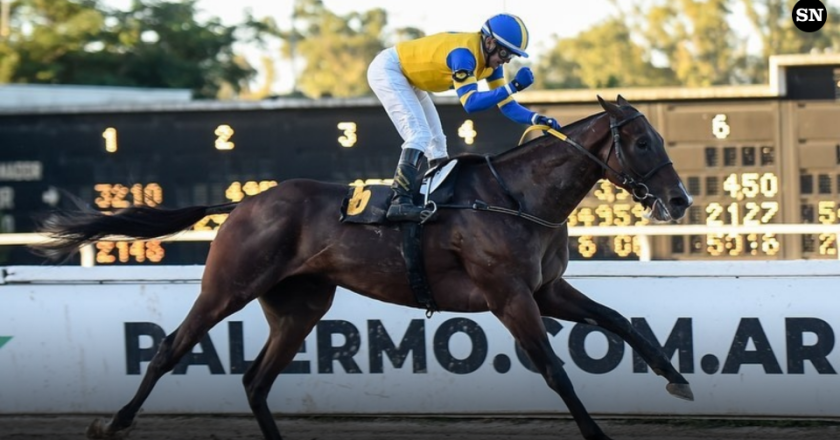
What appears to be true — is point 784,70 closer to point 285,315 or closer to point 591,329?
point 591,329

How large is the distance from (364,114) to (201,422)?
16.0 ft

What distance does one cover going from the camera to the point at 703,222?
1063 centimetres

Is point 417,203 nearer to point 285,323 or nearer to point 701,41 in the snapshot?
point 285,323

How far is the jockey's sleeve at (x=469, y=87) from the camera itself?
5243 millimetres

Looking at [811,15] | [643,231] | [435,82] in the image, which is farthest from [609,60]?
[435,82]

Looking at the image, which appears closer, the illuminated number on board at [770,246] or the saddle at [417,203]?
the saddle at [417,203]

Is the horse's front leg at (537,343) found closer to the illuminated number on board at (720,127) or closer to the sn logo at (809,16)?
the illuminated number on board at (720,127)

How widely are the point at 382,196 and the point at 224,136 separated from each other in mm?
5619

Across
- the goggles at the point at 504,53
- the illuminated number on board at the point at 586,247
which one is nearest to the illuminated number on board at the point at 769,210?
the illuminated number on board at the point at 586,247

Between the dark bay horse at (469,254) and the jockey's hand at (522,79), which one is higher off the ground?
the jockey's hand at (522,79)

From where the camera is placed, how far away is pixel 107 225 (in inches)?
239

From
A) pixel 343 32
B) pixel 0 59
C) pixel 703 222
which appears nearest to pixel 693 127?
pixel 703 222

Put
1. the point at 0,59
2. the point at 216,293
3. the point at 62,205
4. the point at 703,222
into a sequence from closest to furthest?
the point at 216,293
the point at 703,222
the point at 62,205
the point at 0,59

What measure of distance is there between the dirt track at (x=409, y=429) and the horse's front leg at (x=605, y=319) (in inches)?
19.8
